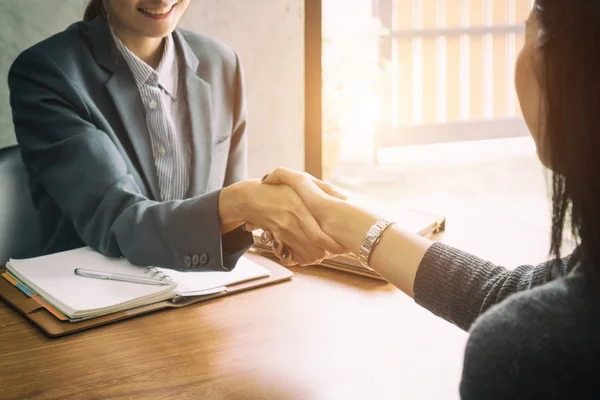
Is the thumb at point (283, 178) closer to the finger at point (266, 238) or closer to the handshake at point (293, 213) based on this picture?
the handshake at point (293, 213)

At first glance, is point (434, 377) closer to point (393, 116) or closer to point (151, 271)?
point (151, 271)

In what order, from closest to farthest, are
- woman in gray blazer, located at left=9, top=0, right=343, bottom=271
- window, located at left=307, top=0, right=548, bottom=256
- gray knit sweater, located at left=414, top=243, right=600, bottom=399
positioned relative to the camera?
gray knit sweater, located at left=414, top=243, right=600, bottom=399 < woman in gray blazer, located at left=9, top=0, right=343, bottom=271 < window, located at left=307, top=0, right=548, bottom=256

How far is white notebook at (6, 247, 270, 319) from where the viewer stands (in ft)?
3.61

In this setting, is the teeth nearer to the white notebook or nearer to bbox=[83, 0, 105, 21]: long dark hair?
bbox=[83, 0, 105, 21]: long dark hair

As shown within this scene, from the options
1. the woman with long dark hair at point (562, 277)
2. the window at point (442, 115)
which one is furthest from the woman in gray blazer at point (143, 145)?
the window at point (442, 115)

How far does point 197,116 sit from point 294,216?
1.83ft

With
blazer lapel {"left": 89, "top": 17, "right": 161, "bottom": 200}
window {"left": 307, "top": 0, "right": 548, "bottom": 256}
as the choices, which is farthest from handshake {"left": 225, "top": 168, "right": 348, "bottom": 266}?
window {"left": 307, "top": 0, "right": 548, "bottom": 256}

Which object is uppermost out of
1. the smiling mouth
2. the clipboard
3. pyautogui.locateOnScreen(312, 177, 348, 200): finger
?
the smiling mouth

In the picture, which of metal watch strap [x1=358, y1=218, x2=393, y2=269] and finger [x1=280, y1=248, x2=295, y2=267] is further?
finger [x1=280, y1=248, x2=295, y2=267]

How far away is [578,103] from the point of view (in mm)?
598

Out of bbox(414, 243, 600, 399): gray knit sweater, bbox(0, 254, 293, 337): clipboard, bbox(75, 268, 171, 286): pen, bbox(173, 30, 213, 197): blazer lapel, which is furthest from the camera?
bbox(173, 30, 213, 197): blazer lapel

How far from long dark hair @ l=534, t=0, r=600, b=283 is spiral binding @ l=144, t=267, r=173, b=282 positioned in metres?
0.76

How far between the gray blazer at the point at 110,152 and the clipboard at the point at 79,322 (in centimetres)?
7

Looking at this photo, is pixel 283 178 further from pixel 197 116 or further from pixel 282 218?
pixel 197 116
